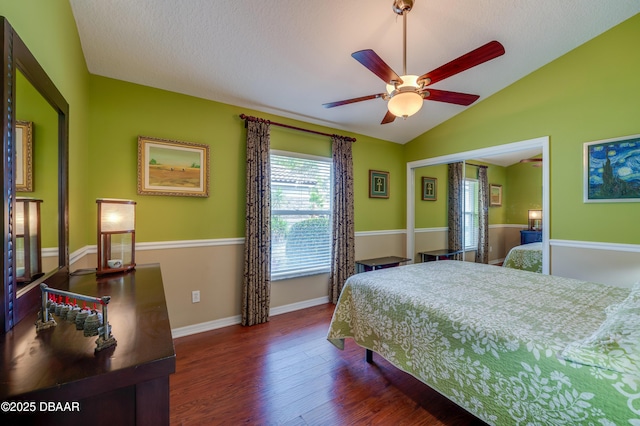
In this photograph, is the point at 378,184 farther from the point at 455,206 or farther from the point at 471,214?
the point at 471,214

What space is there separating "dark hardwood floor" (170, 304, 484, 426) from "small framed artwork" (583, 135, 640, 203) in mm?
2434

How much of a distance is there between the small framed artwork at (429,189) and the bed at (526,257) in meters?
1.36

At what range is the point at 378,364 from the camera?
227cm

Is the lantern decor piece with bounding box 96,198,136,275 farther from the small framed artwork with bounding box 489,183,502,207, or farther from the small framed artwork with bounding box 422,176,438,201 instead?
the small framed artwork with bounding box 489,183,502,207

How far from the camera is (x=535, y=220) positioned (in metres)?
3.08

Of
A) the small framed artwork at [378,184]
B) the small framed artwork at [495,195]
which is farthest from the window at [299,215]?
the small framed artwork at [495,195]

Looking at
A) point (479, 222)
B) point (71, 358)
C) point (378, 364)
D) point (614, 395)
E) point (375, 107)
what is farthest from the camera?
point (479, 222)

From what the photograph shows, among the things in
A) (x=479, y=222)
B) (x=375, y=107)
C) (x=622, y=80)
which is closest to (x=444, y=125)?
(x=375, y=107)

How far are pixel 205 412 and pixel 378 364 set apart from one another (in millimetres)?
1369

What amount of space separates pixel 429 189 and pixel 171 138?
375cm

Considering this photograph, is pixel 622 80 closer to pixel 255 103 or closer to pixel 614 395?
pixel 614 395

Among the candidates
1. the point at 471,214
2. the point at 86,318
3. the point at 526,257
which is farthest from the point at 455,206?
the point at 86,318

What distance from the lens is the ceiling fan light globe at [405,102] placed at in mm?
1753

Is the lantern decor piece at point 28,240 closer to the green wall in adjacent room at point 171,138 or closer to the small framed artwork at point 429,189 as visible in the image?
the green wall in adjacent room at point 171,138
